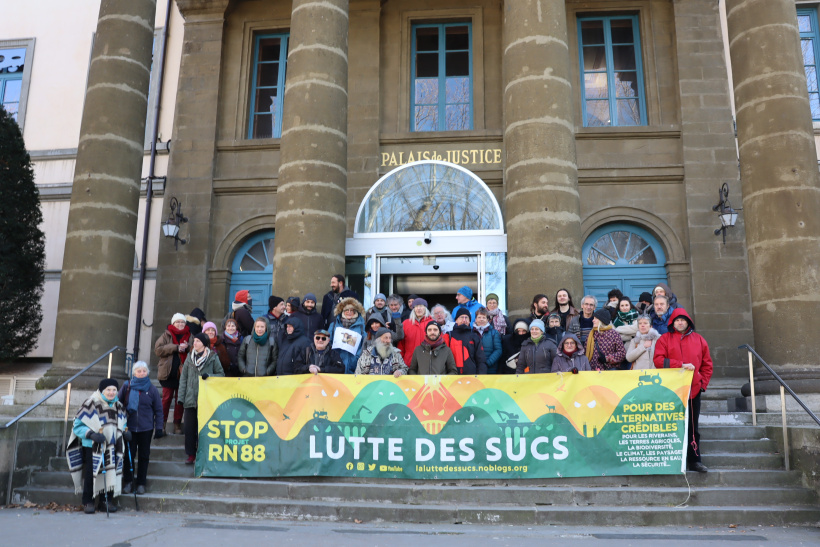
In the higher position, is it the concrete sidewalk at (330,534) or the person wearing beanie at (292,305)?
the person wearing beanie at (292,305)

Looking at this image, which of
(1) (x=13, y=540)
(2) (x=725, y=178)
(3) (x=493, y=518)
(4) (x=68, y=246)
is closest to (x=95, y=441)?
(1) (x=13, y=540)

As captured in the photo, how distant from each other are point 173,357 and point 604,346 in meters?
6.11

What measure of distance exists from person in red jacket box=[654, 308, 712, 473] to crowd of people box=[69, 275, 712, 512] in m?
0.01

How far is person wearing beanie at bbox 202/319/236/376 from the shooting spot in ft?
32.0

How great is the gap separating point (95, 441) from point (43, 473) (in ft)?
5.13

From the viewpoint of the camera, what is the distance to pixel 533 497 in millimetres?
7996

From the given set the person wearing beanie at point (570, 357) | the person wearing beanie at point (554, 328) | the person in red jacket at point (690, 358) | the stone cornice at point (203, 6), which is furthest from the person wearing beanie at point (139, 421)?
the stone cornice at point (203, 6)

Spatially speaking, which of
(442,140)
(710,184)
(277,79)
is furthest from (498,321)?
(277,79)

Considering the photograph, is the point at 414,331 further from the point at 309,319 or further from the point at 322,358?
the point at 309,319

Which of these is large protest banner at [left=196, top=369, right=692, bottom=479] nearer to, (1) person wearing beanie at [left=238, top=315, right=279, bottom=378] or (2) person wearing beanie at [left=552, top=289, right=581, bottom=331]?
(1) person wearing beanie at [left=238, top=315, right=279, bottom=378]

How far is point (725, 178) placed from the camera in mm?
15523

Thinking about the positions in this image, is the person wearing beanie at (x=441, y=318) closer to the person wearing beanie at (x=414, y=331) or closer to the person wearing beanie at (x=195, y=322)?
the person wearing beanie at (x=414, y=331)

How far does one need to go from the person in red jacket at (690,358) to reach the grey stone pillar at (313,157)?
5.77m

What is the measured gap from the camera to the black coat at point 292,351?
941 cm
